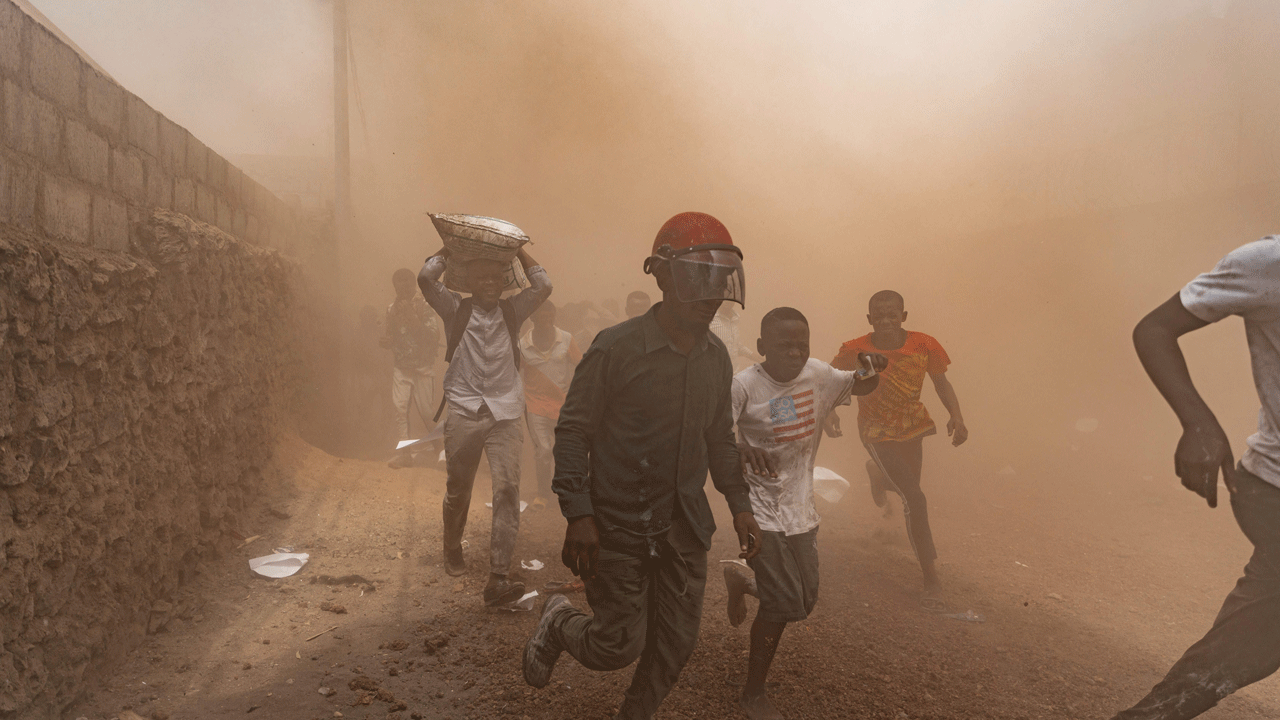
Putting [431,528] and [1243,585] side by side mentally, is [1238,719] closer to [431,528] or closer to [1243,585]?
[1243,585]

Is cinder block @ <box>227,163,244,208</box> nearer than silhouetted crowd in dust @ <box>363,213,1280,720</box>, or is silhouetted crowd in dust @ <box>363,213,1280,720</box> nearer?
silhouetted crowd in dust @ <box>363,213,1280,720</box>

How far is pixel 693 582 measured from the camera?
2502 millimetres

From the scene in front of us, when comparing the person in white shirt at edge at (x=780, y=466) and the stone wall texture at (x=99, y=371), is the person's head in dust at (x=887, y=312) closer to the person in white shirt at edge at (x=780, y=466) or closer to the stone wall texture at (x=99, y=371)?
the person in white shirt at edge at (x=780, y=466)

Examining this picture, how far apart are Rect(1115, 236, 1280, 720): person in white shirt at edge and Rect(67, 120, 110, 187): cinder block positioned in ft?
14.3

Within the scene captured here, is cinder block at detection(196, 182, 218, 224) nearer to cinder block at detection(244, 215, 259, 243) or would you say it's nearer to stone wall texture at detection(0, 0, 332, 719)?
stone wall texture at detection(0, 0, 332, 719)

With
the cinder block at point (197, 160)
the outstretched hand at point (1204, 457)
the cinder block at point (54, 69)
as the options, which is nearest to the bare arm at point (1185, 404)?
the outstretched hand at point (1204, 457)

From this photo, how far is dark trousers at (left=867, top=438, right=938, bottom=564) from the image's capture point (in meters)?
4.64

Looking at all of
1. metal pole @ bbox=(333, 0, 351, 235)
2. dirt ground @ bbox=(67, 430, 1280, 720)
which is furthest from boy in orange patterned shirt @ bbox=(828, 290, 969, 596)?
metal pole @ bbox=(333, 0, 351, 235)

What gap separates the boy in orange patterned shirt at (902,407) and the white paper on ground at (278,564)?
142 inches

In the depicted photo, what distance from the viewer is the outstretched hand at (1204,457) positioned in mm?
2061

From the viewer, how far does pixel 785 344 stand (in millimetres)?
3154

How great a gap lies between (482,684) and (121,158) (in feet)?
10.7

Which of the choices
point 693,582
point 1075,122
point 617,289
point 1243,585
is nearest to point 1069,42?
point 1075,122

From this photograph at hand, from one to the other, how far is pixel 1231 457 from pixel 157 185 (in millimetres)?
5186
